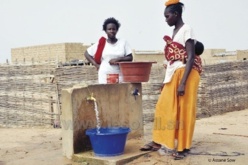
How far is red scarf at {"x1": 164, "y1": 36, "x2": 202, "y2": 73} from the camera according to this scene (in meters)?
4.02

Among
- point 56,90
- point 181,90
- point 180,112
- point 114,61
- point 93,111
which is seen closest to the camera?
point 181,90

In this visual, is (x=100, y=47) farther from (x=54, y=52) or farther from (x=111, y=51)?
(x=54, y=52)

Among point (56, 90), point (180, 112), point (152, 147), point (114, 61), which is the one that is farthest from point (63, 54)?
point (180, 112)

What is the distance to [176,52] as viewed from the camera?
404 centimetres

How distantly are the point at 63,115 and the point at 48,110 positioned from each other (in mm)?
4232

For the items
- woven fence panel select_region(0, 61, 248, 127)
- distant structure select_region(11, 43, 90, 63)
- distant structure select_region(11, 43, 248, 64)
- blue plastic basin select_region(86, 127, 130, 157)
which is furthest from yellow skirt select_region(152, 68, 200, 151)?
distant structure select_region(11, 43, 90, 63)

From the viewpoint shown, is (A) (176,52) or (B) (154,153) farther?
(B) (154,153)

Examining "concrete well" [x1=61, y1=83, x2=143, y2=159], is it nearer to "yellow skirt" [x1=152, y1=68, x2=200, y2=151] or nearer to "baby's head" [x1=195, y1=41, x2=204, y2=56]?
"yellow skirt" [x1=152, y1=68, x2=200, y2=151]

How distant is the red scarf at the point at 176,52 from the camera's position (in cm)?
402

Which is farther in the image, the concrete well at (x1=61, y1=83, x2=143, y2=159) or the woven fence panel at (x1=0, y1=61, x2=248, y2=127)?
the woven fence panel at (x1=0, y1=61, x2=248, y2=127)

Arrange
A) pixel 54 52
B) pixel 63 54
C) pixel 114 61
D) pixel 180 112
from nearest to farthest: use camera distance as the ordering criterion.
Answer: pixel 180 112 → pixel 114 61 → pixel 63 54 → pixel 54 52

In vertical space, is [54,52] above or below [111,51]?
above

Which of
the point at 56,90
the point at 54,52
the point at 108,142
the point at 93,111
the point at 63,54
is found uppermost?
the point at 54,52

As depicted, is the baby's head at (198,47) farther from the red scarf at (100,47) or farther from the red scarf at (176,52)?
the red scarf at (100,47)
